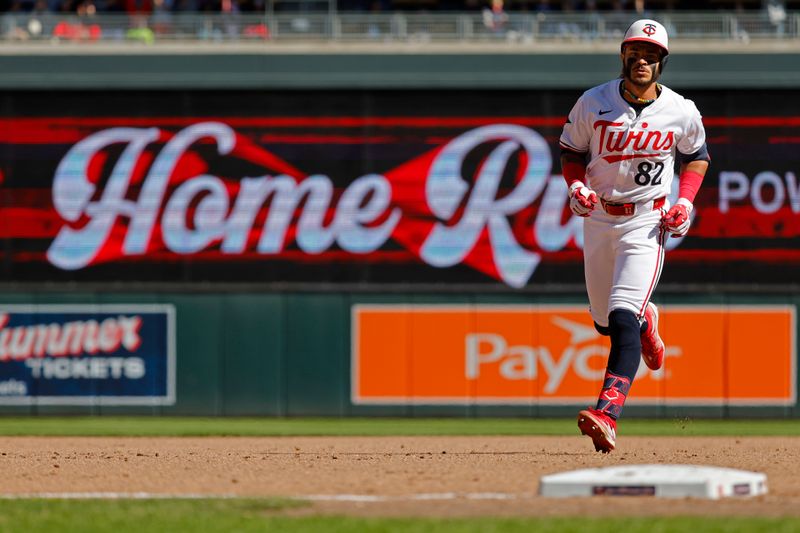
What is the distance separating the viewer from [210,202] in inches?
635

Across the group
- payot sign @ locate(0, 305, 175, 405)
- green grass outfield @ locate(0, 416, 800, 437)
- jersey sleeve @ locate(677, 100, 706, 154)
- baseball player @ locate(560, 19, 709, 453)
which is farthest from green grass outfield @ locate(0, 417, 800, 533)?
payot sign @ locate(0, 305, 175, 405)

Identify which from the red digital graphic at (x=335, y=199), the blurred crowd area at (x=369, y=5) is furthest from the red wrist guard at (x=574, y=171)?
the blurred crowd area at (x=369, y=5)

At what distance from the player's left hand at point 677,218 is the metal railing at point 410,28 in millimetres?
9802

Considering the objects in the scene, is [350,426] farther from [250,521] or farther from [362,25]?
[250,521]

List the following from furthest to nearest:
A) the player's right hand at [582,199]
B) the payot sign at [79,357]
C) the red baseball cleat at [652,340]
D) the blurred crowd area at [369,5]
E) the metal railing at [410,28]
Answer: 1. the blurred crowd area at [369,5]
2. the metal railing at [410,28]
3. the payot sign at [79,357]
4. the red baseball cleat at [652,340]
5. the player's right hand at [582,199]

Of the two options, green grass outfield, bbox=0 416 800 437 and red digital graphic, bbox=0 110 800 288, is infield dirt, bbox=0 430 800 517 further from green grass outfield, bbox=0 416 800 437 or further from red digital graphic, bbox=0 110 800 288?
red digital graphic, bbox=0 110 800 288

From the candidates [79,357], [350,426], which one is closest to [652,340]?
[350,426]

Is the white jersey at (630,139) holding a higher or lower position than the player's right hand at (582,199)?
higher

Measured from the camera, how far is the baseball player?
6.89m

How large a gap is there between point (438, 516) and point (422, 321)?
1093 cm

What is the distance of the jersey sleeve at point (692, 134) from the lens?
7062 millimetres

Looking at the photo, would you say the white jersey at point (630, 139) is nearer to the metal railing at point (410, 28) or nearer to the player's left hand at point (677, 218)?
the player's left hand at point (677, 218)

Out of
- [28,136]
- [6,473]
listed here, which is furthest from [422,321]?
[6,473]

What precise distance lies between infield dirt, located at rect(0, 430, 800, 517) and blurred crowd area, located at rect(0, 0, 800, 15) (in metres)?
9.93
